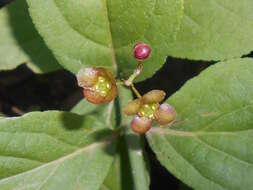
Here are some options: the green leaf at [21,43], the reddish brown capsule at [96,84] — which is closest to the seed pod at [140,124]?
the reddish brown capsule at [96,84]

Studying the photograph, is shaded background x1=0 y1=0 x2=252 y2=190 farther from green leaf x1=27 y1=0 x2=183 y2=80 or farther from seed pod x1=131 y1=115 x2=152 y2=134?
seed pod x1=131 y1=115 x2=152 y2=134

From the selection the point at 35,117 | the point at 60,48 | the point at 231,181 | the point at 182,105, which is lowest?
the point at 231,181

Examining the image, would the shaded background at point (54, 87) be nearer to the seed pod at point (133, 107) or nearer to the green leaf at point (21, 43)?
the green leaf at point (21, 43)

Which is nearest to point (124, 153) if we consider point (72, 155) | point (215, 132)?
point (72, 155)

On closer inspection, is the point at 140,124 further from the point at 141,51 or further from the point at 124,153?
the point at 124,153

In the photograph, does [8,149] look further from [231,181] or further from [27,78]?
[27,78]

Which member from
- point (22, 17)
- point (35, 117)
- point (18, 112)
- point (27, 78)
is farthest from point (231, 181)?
point (27, 78)
